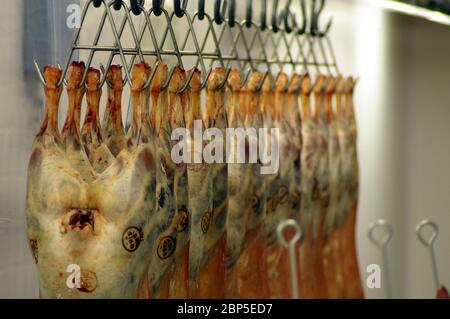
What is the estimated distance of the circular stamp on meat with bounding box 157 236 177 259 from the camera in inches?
49.5

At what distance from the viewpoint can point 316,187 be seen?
1.91 m

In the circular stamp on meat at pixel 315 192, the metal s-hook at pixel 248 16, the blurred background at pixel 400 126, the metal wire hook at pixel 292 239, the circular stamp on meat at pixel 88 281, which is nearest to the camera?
the circular stamp on meat at pixel 88 281

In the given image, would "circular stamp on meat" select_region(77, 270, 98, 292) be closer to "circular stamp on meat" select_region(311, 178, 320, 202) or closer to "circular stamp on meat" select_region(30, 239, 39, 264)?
"circular stamp on meat" select_region(30, 239, 39, 264)

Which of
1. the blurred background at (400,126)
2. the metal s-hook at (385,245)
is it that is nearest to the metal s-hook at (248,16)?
the metal s-hook at (385,245)

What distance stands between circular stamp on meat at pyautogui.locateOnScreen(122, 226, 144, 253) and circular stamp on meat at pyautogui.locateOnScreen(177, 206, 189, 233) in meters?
0.11

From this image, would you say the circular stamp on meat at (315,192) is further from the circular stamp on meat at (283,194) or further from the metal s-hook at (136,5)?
the metal s-hook at (136,5)

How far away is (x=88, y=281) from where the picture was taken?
3.81 feet

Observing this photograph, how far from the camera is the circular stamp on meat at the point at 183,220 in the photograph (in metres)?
1.29

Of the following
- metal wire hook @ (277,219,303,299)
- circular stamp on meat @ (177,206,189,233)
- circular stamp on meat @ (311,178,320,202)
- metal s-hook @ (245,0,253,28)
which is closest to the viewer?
circular stamp on meat @ (177,206,189,233)

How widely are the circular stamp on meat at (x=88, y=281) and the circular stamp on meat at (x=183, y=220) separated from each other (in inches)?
6.5

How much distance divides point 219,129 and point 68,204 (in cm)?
39

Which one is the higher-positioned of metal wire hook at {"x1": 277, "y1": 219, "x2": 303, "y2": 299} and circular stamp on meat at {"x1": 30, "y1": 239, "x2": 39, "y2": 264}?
circular stamp on meat at {"x1": 30, "y1": 239, "x2": 39, "y2": 264}

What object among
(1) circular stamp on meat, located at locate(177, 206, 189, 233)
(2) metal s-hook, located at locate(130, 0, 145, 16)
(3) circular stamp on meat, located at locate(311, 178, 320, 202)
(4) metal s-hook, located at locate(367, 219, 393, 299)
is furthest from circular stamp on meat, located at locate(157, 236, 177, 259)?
(3) circular stamp on meat, located at locate(311, 178, 320, 202)
